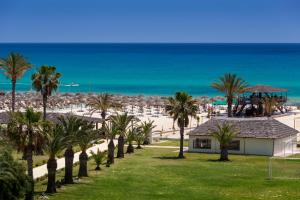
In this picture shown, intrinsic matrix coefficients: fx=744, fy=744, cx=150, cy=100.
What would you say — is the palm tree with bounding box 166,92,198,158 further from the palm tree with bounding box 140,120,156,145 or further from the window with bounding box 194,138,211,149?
the palm tree with bounding box 140,120,156,145

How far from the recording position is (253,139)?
5881cm

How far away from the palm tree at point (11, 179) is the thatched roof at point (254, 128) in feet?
86.0

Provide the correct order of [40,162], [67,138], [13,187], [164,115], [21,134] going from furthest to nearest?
1. [164,115]
2. [40,162]
3. [67,138]
4. [21,134]
5. [13,187]

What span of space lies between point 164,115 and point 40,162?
140 ft

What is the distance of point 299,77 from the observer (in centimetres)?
19625

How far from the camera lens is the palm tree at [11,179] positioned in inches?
1357

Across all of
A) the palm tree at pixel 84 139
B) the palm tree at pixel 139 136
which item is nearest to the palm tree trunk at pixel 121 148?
the palm tree at pixel 139 136

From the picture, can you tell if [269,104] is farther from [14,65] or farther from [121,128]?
[14,65]

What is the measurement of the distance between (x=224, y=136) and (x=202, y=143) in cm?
591

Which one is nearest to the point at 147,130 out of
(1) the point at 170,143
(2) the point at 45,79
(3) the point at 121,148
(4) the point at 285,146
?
(1) the point at 170,143

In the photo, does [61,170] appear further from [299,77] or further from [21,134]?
[299,77]

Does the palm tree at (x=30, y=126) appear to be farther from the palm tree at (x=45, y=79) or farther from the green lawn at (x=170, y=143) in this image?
the green lawn at (x=170, y=143)

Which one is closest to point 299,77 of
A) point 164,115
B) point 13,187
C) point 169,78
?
point 169,78

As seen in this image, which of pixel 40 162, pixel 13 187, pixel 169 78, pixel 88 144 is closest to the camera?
pixel 13 187
